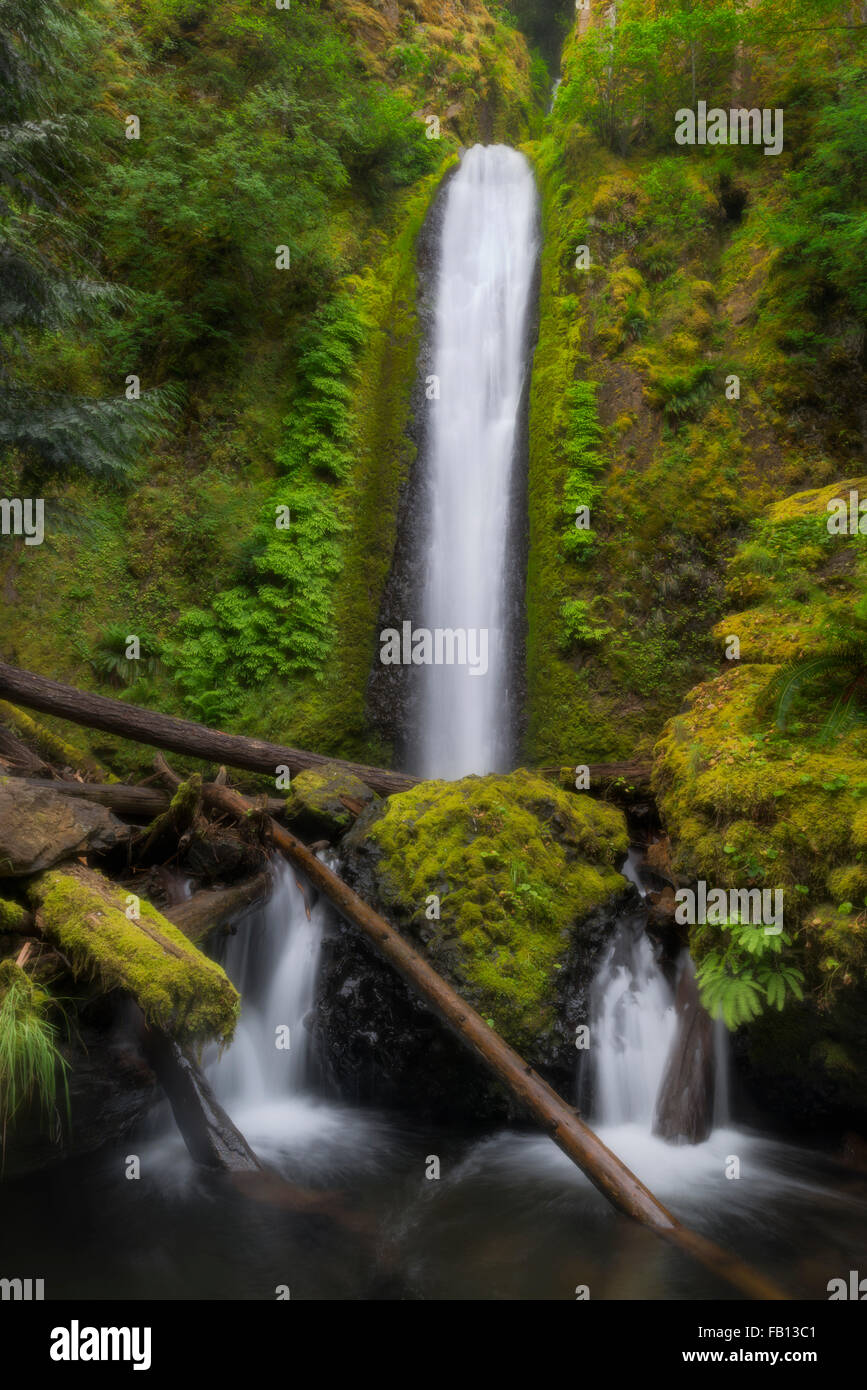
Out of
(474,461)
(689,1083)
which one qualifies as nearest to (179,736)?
(689,1083)

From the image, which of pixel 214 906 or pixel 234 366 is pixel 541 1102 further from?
pixel 234 366

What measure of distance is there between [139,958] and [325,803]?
2.67m

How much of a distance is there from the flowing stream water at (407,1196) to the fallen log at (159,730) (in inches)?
68.2

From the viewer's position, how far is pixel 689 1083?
522cm

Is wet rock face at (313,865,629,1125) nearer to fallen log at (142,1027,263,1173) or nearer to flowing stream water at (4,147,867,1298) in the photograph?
flowing stream water at (4,147,867,1298)

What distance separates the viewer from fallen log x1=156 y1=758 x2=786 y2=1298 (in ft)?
12.1

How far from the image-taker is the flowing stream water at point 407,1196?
3746 millimetres

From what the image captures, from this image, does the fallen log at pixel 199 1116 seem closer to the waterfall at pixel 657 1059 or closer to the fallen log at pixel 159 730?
the waterfall at pixel 657 1059

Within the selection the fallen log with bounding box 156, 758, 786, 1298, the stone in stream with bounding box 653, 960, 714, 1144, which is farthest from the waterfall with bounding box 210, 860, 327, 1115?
the stone in stream with bounding box 653, 960, 714, 1144

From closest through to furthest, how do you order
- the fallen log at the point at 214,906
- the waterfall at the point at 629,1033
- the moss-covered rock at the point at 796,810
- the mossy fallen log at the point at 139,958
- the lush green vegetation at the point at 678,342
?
the mossy fallen log at the point at 139,958 < the moss-covered rock at the point at 796,810 < the waterfall at the point at 629,1033 < the fallen log at the point at 214,906 < the lush green vegetation at the point at 678,342

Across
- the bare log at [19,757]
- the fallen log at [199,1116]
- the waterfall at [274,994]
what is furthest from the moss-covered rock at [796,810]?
the bare log at [19,757]

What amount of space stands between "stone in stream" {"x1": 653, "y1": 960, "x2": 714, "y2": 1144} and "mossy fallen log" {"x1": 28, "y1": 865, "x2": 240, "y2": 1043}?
3140mm

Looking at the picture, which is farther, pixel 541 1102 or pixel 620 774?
pixel 620 774

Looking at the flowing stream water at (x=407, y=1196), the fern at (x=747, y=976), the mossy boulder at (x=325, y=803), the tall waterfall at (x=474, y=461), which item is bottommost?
the flowing stream water at (x=407, y=1196)
